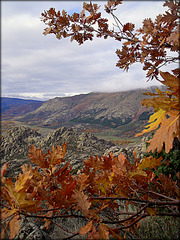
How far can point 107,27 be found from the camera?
5.04 feet

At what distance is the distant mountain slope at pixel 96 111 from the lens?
93.2 metres

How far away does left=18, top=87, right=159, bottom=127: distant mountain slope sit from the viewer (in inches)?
3671

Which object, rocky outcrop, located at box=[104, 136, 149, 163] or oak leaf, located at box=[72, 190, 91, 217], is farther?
rocky outcrop, located at box=[104, 136, 149, 163]

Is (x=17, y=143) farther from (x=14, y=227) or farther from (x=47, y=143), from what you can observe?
(x=14, y=227)

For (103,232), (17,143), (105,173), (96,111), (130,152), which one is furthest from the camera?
(96,111)

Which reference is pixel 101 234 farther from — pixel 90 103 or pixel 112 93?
pixel 112 93

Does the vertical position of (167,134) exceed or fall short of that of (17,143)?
it exceeds it

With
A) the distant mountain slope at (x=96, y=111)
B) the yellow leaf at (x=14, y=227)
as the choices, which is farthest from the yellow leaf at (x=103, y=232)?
the distant mountain slope at (x=96, y=111)

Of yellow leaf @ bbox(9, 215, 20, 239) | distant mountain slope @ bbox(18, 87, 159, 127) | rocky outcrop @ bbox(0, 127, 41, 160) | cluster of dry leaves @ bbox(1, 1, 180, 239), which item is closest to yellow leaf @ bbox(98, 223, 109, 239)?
cluster of dry leaves @ bbox(1, 1, 180, 239)

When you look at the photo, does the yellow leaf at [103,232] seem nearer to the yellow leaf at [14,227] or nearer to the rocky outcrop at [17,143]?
the yellow leaf at [14,227]

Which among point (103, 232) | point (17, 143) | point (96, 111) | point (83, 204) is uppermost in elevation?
point (96, 111)

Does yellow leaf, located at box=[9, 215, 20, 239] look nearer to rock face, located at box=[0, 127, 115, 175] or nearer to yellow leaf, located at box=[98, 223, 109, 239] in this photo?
yellow leaf, located at box=[98, 223, 109, 239]

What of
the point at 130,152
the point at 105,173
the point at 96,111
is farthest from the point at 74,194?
the point at 96,111

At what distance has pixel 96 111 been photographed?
342 ft
